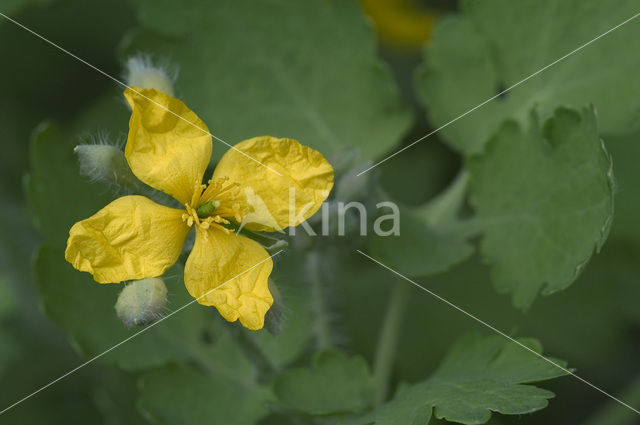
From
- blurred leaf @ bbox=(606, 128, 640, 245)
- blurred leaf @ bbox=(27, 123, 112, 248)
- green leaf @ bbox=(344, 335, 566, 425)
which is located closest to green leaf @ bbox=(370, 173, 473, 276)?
green leaf @ bbox=(344, 335, 566, 425)

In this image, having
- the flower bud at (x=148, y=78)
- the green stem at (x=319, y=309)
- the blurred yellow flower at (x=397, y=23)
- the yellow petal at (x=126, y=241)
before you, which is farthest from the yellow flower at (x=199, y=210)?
the blurred yellow flower at (x=397, y=23)

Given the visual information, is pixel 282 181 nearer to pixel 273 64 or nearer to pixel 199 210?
pixel 199 210

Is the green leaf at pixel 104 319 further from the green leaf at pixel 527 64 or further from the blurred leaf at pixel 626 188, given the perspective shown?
the blurred leaf at pixel 626 188

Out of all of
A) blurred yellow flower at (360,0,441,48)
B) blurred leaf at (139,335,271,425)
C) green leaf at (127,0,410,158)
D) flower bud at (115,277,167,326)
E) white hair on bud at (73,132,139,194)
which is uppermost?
blurred yellow flower at (360,0,441,48)

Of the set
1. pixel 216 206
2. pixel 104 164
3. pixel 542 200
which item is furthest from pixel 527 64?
pixel 104 164

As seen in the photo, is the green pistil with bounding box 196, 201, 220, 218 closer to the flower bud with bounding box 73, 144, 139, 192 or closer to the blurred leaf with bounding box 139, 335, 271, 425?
the flower bud with bounding box 73, 144, 139, 192
